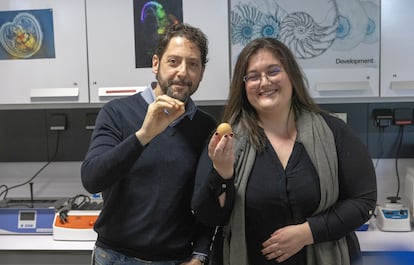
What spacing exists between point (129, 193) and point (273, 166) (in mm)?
449

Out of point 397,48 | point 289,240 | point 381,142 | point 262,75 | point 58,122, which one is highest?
point 397,48

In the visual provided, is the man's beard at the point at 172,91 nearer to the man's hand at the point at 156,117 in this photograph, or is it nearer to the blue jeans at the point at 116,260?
the man's hand at the point at 156,117

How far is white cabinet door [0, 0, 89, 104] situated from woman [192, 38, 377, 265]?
97 centimetres

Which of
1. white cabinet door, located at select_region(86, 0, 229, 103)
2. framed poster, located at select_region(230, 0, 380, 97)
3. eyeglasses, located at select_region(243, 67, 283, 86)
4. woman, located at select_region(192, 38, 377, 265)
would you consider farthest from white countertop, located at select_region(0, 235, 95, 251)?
framed poster, located at select_region(230, 0, 380, 97)

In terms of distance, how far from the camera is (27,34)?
6.77 feet

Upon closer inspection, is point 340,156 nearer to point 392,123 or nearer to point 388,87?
point 388,87

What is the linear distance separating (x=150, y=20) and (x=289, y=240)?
1.21 metres

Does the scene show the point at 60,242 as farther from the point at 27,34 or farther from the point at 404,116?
the point at 404,116

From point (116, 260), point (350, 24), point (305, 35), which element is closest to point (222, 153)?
point (116, 260)

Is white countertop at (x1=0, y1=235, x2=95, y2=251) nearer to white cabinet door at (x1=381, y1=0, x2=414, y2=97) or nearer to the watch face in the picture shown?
the watch face

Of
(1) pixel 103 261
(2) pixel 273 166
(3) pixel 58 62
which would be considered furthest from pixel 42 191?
(2) pixel 273 166

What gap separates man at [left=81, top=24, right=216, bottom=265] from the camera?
4.43ft

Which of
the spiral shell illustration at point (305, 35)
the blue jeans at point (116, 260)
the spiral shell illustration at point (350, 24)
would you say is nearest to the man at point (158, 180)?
the blue jeans at point (116, 260)

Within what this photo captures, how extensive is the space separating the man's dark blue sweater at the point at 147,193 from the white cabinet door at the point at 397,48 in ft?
3.48
